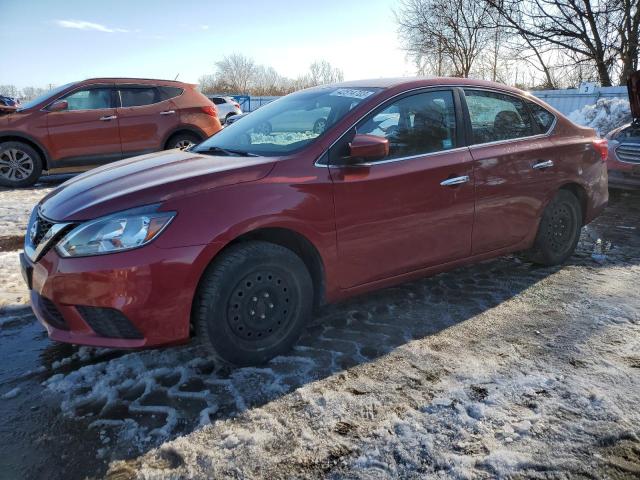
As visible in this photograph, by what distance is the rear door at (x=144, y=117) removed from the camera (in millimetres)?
8500

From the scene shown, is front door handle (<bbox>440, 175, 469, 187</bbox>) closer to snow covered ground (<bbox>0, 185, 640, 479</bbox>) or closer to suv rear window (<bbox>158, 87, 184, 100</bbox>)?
snow covered ground (<bbox>0, 185, 640, 479</bbox>)

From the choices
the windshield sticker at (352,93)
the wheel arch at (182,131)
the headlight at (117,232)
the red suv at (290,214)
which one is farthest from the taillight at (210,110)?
the headlight at (117,232)

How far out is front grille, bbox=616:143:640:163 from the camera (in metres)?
7.09

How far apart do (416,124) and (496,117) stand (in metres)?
0.86

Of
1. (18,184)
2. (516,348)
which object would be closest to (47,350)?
(516,348)

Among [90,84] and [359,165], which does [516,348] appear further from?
[90,84]

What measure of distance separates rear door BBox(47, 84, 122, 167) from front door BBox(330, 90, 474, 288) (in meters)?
6.55

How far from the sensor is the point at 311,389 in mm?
2600

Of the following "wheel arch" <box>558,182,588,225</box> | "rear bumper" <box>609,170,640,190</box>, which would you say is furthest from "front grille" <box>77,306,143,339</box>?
"rear bumper" <box>609,170,640,190</box>

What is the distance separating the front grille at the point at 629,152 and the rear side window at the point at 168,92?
7.44 m

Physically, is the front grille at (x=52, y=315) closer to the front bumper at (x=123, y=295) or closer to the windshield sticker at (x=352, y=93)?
the front bumper at (x=123, y=295)

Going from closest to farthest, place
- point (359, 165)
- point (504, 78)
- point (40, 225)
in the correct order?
1. point (40, 225)
2. point (359, 165)
3. point (504, 78)

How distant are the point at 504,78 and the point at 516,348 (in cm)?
2825

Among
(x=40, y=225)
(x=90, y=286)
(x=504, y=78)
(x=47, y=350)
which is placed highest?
(x=504, y=78)
